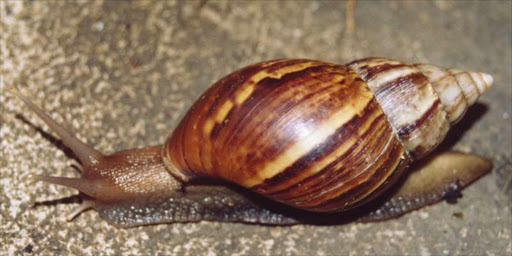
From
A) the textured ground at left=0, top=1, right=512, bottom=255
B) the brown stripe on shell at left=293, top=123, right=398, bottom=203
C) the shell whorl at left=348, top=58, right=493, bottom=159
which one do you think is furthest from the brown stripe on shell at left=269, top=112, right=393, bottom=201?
the textured ground at left=0, top=1, right=512, bottom=255

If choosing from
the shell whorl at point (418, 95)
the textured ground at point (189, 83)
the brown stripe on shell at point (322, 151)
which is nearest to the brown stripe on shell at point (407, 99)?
the shell whorl at point (418, 95)

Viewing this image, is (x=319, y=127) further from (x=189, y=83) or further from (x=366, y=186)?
(x=189, y=83)

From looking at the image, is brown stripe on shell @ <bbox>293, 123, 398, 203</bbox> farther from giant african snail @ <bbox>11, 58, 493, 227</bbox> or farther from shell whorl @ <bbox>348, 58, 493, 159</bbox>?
shell whorl @ <bbox>348, 58, 493, 159</bbox>

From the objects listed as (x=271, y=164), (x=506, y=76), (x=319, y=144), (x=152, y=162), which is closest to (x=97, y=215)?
(x=152, y=162)

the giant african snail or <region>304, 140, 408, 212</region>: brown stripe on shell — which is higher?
the giant african snail

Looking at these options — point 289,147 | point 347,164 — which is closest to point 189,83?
point 289,147

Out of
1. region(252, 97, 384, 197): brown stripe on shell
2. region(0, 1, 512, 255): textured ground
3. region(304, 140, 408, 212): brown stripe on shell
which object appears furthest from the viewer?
region(0, 1, 512, 255): textured ground

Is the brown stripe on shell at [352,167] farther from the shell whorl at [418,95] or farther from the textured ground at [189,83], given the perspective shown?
the textured ground at [189,83]
